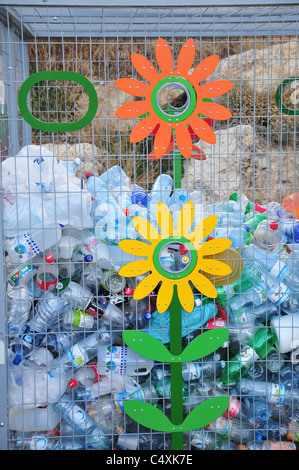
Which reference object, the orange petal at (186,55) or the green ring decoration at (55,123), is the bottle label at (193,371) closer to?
the green ring decoration at (55,123)

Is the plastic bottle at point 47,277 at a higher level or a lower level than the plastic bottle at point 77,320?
higher

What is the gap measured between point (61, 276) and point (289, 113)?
1.17 m

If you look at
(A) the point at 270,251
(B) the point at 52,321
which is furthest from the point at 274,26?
(B) the point at 52,321

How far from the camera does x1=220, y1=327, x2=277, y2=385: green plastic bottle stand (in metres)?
2.28

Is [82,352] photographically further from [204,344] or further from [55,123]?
[55,123]

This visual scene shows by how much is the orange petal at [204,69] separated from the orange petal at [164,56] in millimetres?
92

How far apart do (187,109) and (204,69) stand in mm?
154

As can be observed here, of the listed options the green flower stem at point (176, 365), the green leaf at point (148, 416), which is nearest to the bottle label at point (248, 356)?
the green flower stem at point (176, 365)

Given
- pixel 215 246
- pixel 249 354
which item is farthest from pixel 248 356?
pixel 215 246

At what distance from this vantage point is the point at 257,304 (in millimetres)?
2328

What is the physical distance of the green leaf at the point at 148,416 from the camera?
7.10ft

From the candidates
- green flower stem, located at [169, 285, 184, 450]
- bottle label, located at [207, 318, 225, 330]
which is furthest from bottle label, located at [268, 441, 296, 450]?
bottle label, located at [207, 318, 225, 330]

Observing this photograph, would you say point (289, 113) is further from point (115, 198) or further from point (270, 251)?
point (115, 198)

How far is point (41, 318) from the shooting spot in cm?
225
